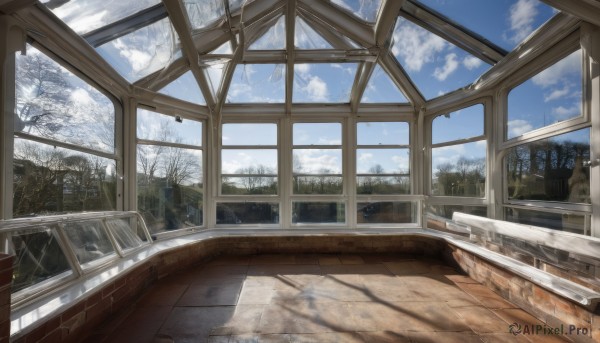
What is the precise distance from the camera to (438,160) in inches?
155

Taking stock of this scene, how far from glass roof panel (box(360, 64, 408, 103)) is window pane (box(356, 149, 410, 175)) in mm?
849

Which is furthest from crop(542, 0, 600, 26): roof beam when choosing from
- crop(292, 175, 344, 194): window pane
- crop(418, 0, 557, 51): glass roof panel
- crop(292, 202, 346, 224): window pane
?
crop(292, 202, 346, 224): window pane

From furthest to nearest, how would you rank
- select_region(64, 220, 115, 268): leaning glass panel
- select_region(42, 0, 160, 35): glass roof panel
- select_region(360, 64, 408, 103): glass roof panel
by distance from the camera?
select_region(360, 64, 408, 103): glass roof panel
select_region(64, 220, 115, 268): leaning glass panel
select_region(42, 0, 160, 35): glass roof panel

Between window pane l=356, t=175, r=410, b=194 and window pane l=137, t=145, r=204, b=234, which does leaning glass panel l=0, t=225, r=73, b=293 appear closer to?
window pane l=137, t=145, r=204, b=234

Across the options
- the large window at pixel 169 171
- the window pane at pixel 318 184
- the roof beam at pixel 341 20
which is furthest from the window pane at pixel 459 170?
the large window at pixel 169 171

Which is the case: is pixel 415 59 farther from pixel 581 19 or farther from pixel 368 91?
pixel 581 19

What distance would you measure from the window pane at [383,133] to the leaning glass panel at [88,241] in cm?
366

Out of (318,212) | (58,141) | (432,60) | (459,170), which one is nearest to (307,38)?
(432,60)

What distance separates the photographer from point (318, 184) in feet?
13.8

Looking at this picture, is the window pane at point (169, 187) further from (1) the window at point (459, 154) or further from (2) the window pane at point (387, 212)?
(1) the window at point (459, 154)

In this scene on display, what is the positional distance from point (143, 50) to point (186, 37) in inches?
21.5

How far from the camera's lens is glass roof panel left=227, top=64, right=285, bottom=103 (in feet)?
12.0

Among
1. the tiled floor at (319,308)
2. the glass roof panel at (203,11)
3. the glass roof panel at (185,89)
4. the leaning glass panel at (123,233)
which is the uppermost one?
the glass roof panel at (203,11)

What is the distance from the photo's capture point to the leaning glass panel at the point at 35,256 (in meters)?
1.74
